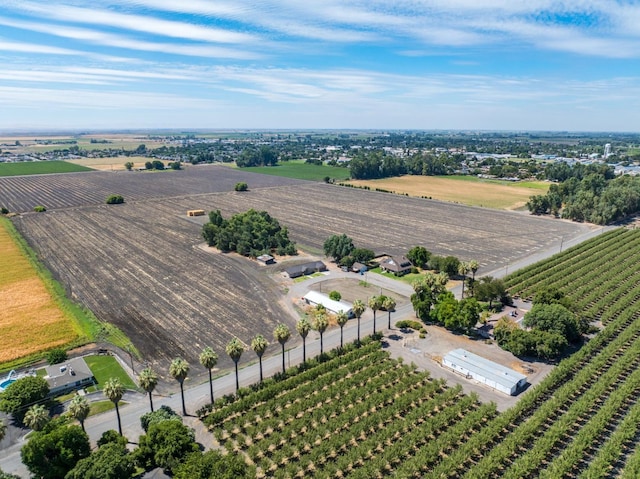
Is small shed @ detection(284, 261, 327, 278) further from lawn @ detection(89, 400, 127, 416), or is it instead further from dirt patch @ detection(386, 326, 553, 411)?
lawn @ detection(89, 400, 127, 416)

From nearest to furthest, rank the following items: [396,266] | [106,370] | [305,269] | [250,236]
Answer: [106,370]
[396,266]
[305,269]
[250,236]

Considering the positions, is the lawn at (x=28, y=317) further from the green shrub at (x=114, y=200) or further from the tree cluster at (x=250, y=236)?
the green shrub at (x=114, y=200)

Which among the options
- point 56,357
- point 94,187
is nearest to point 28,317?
point 56,357

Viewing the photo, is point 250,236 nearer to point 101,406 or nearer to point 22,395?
point 101,406

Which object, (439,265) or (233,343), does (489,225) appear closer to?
(439,265)

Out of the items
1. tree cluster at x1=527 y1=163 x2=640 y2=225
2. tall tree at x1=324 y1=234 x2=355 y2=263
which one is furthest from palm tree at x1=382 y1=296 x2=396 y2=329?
tree cluster at x1=527 y1=163 x2=640 y2=225

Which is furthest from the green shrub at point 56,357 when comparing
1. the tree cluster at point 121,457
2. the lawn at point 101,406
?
the tree cluster at point 121,457

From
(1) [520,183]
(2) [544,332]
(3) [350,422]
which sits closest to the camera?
(3) [350,422]
